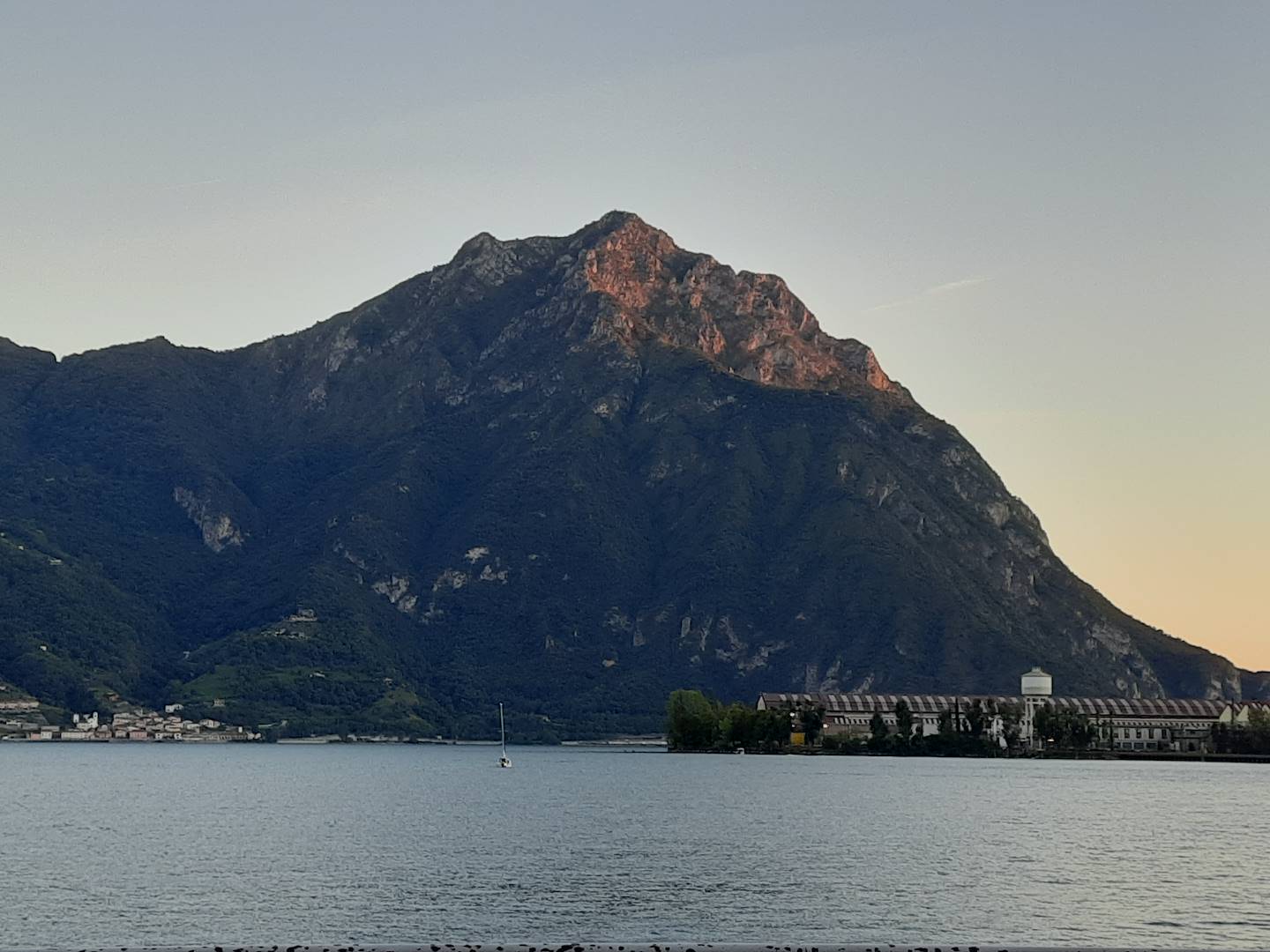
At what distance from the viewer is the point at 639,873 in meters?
94.1

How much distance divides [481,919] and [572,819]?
68.6m

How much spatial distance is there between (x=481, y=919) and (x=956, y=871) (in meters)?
31.5

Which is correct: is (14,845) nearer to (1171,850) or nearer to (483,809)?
(483,809)

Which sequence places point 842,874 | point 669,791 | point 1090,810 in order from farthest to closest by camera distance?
point 669,791 → point 1090,810 → point 842,874

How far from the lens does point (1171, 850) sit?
11062 cm

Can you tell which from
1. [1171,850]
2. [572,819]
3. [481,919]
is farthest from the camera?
[572,819]

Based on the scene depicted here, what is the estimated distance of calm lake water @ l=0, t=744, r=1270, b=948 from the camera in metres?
72.0

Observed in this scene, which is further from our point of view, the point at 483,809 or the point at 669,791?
the point at 669,791

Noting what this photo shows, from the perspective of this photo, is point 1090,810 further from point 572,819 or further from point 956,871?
point 956,871

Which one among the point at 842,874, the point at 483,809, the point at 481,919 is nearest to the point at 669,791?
the point at 483,809

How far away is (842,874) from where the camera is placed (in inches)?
3693

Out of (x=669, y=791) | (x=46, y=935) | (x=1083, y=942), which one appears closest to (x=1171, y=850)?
(x=1083, y=942)

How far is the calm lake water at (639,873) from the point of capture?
72.0m

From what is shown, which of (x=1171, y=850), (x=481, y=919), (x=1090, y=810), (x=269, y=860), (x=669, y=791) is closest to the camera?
(x=481, y=919)
